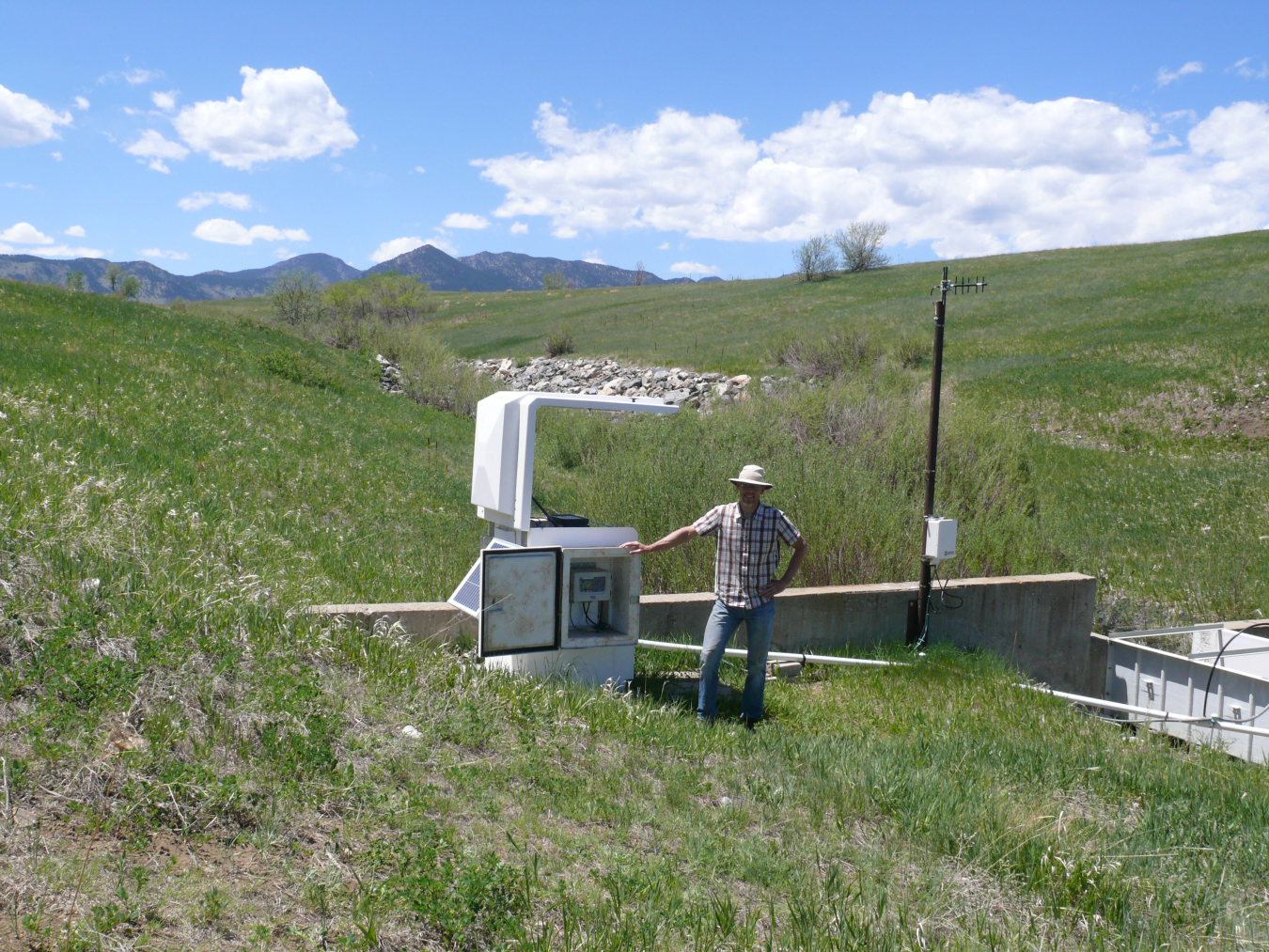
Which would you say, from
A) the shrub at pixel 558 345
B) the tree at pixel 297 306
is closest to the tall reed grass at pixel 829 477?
the shrub at pixel 558 345

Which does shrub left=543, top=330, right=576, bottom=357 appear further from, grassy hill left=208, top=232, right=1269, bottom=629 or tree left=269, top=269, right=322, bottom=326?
tree left=269, top=269, right=322, bottom=326

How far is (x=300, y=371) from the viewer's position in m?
24.5

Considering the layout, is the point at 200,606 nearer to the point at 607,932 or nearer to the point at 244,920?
the point at 244,920

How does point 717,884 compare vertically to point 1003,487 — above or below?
below

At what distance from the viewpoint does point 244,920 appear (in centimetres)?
305

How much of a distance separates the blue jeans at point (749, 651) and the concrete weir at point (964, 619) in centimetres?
145

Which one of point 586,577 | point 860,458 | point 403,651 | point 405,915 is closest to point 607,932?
point 405,915

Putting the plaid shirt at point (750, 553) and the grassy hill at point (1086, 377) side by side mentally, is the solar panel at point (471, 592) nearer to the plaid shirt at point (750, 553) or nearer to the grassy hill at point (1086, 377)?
the plaid shirt at point (750, 553)

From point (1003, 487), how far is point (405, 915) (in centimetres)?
1253

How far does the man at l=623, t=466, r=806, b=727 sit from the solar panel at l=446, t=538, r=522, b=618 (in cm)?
95

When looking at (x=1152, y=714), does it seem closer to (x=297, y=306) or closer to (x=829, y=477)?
(x=829, y=477)

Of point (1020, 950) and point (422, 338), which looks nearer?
point (1020, 950)

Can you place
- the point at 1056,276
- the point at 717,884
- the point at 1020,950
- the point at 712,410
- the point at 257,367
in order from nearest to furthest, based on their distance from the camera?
the point at 1020,950 < the point at 717,884 < the point at 712,410 < the point at 257,367 < the point at 1056,276

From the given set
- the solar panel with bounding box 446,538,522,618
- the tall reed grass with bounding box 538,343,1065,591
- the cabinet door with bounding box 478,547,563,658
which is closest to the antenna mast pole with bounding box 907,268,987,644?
the tall reed grass with bounding box 538,343,1065,591
